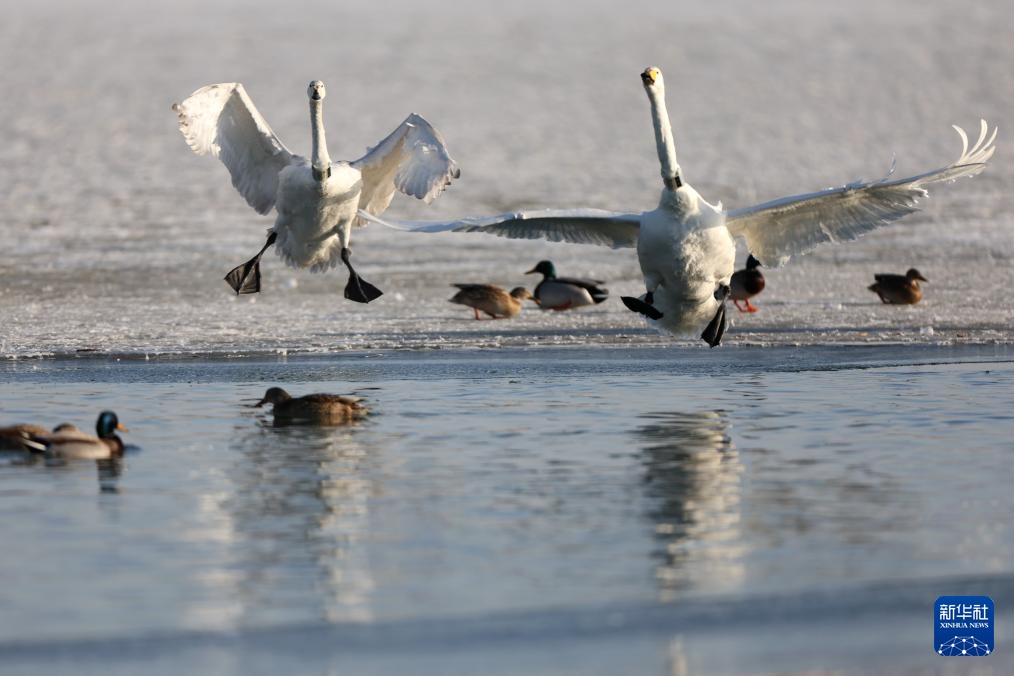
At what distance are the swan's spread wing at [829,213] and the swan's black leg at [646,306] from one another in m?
0.66

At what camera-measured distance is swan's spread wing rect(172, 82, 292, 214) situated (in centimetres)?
1098

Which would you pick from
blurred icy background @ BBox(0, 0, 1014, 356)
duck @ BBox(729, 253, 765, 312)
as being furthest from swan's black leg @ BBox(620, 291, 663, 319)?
duck @ BBox(729, 253, 765, 312)

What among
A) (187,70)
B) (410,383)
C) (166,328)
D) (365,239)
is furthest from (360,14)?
(410,383)

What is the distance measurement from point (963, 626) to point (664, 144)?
17.6 ft

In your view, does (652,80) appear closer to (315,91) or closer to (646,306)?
(646,306)

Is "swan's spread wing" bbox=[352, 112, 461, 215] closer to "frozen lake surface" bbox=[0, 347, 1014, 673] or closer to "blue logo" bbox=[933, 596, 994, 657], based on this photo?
"frozen lake surface" bbox=[0, 347, 1014, 673]

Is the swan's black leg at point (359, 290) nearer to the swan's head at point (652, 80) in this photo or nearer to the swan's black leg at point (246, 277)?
the swan's black leg at point (246, 277)

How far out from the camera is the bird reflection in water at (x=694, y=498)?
5387mm

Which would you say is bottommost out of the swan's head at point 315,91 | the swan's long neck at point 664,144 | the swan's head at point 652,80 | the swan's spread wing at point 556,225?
the swan's spread wing at point 556,225

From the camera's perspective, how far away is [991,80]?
30.5 m

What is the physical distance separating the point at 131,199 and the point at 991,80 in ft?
54.2

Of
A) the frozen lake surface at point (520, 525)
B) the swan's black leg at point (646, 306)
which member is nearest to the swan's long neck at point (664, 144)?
the swan's black leg at point (646, 306)

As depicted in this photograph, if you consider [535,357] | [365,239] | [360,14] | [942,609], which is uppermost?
[360,14]

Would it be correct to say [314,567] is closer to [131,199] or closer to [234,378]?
[234,378]
